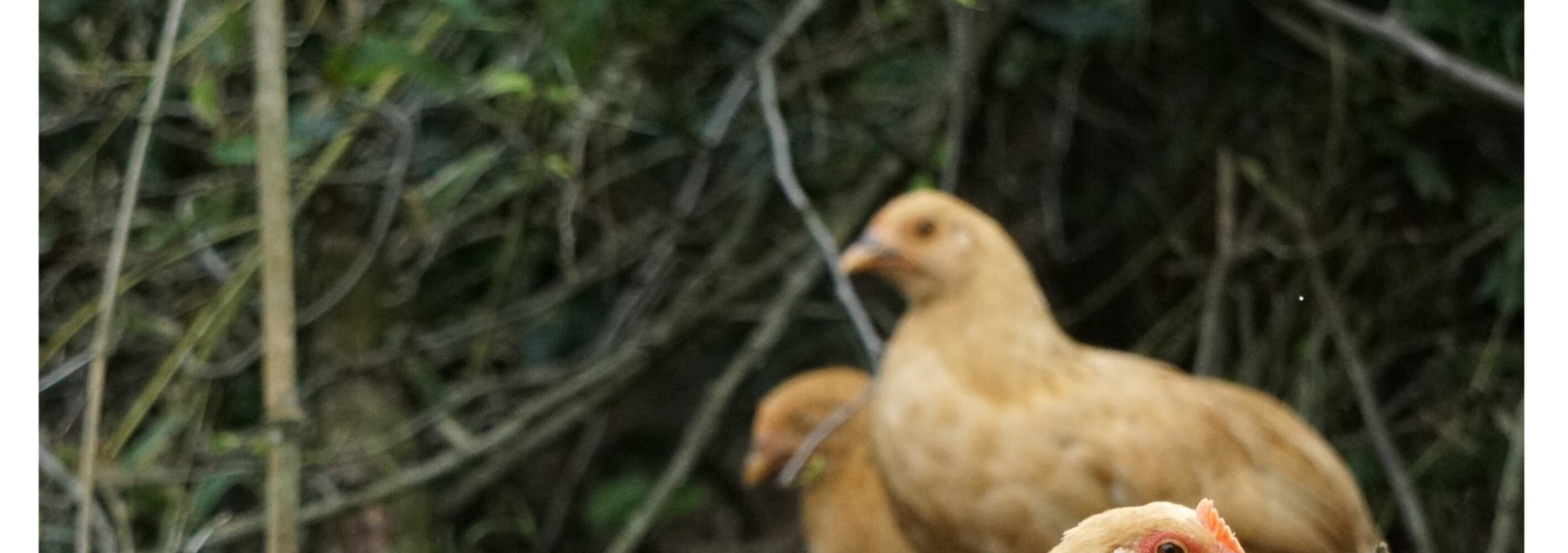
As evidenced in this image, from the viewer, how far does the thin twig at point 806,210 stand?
1.59 m

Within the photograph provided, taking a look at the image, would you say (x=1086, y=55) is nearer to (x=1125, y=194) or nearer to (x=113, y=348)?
(x=1125, y=194)

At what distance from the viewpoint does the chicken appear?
1.16 metres

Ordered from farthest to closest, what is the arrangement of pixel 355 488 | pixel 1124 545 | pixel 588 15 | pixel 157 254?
pixel 355 488 → pixel 157 254 → pixel 588 15 → pixel 1124 545

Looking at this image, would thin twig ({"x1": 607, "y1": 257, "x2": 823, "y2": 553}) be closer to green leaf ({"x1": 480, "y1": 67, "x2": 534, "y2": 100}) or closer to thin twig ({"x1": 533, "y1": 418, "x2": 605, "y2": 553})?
thin twig ({"x1": 533, "y1": 418, "x2": 605, "y2": 553})

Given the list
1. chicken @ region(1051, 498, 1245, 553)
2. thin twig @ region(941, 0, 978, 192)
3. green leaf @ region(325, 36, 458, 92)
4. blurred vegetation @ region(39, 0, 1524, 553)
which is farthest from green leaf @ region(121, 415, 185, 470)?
chicken @ region(1051, 498, 1245, 553)

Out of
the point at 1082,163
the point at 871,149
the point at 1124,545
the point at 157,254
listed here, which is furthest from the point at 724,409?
the point at 1124,545

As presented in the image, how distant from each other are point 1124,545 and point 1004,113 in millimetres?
792

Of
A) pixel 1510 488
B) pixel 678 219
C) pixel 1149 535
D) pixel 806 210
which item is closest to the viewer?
pixel 1149 535

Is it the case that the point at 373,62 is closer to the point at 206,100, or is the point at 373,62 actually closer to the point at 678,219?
the point at 206,100

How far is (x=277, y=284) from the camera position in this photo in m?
1.17

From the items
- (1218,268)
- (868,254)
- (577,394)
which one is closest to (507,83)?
(868,254)

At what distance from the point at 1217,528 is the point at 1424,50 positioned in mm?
710

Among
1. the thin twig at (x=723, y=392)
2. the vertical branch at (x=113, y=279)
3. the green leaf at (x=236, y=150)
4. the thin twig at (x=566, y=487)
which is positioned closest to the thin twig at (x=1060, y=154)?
the thin twig at (x=723, y=392)

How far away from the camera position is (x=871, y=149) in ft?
6.12
